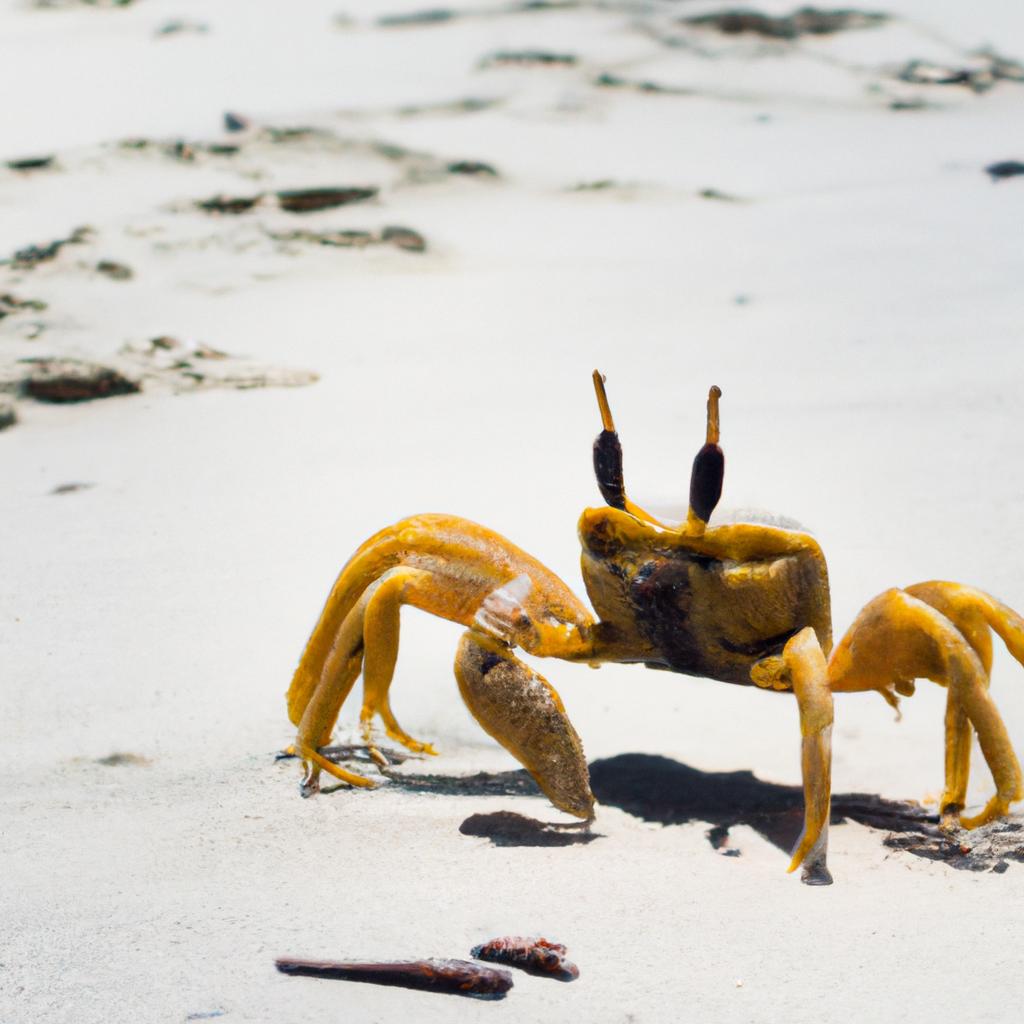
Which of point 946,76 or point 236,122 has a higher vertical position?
point 946,76

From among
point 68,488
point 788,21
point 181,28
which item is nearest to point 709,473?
point 68,488

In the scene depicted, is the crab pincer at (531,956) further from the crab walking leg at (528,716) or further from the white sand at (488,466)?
the crab walking leg at (528,716)

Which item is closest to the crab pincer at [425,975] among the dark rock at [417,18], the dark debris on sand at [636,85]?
the dark debris on sand at [636,85]

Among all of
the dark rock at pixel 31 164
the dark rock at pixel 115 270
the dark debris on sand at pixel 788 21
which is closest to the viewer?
the dark rock at pixel 115 270

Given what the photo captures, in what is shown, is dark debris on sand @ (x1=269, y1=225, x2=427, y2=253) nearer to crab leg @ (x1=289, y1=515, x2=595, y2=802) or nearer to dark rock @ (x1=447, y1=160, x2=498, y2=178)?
dark rock @ (x1=447, y1=160, x2=498, y2=178)

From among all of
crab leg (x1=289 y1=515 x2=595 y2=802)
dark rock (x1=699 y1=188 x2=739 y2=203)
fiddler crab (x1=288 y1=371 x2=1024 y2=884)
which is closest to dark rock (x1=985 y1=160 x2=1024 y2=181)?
dark rock (x1=699 y1=188 x2=739 y2=203)

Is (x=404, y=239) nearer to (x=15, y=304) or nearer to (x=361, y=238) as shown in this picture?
(x=361, y=238)

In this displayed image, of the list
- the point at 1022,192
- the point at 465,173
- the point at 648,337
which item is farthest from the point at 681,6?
the point at 648,337
